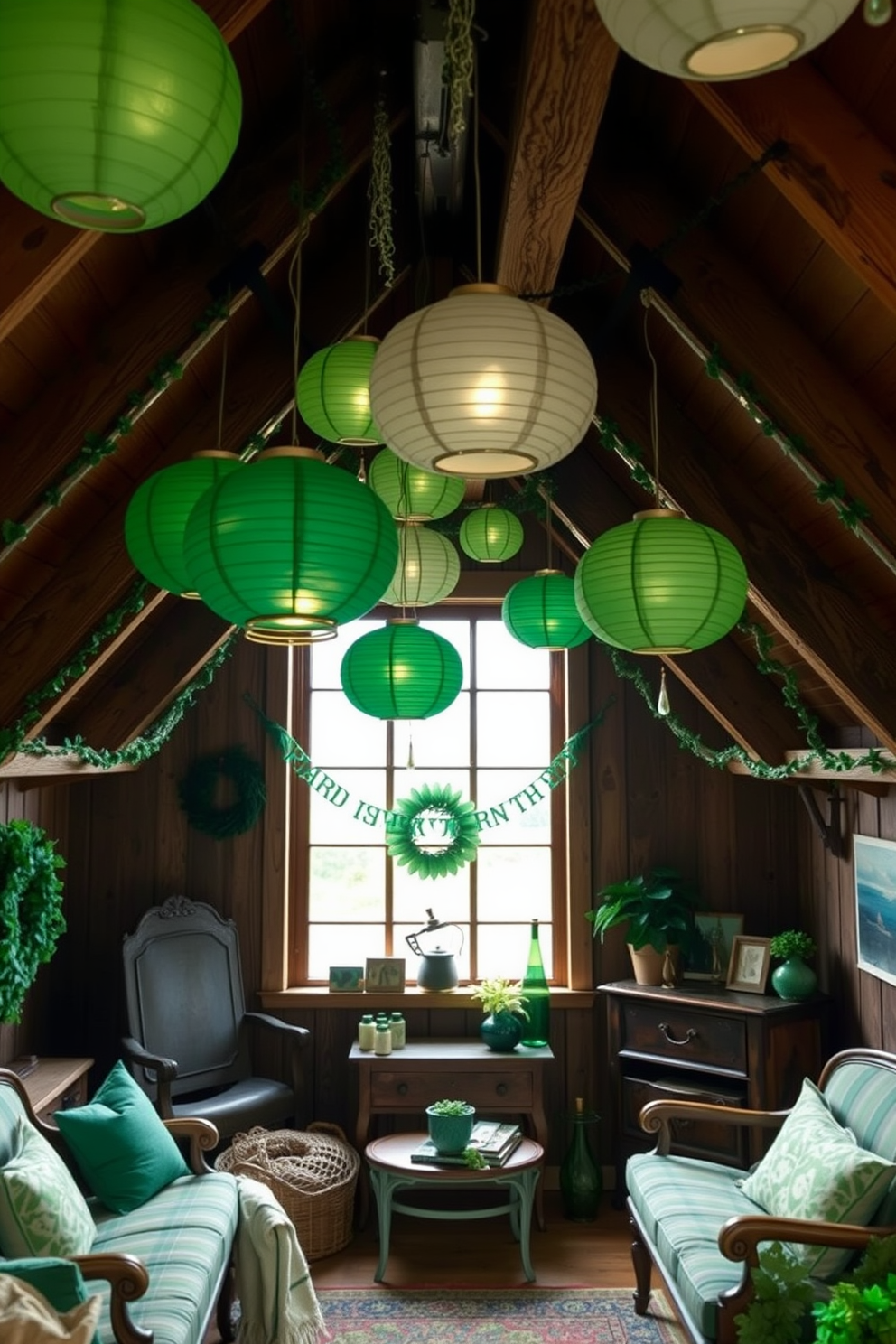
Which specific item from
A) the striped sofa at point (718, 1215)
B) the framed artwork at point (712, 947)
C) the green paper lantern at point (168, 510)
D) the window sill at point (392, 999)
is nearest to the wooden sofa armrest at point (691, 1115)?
the striped sofa at point (718, 1215)

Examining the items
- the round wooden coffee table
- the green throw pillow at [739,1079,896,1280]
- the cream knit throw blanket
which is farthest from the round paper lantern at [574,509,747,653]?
the round wooden coffee table

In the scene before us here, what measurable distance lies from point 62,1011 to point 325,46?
156 inches

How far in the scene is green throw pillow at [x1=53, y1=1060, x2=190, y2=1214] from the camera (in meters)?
3.29

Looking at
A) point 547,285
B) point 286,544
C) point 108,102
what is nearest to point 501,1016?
point 547,285

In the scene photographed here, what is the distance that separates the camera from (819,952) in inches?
182

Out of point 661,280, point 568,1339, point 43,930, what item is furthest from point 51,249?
point 568,1339

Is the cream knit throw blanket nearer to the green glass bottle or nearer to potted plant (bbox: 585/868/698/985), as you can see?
the green glass bottle

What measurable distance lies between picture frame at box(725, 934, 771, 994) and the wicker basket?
1694mm

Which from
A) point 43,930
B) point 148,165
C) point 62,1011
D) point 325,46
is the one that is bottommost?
point 62,1011

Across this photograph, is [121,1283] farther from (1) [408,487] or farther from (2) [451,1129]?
(1) [408,487]

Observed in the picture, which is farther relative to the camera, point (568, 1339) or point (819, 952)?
point (819, 952)

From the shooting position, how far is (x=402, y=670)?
9.33ft

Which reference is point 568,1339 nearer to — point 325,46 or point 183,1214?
point 183,1214

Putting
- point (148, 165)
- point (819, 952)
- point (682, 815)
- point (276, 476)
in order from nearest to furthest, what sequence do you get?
1. point (148, 165)
2. point (276, 476)
3. point (819, 952)
4. point (682, 815)
